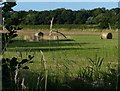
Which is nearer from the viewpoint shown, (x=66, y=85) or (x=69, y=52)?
(x=66, y=85)

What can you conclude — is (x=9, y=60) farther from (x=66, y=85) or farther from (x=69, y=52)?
(x=69, y=52)

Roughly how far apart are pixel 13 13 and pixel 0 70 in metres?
0.81

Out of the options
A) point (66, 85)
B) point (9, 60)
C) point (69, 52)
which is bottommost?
point (69, 52)

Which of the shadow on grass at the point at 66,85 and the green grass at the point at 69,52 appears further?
the green grass at the point at 69,52

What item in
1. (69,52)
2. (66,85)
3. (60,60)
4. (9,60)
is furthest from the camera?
(69,52)

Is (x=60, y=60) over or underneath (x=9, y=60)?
underneath

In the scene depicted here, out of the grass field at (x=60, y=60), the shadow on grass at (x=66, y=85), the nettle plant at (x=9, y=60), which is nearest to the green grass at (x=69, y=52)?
the grass field at (x=60, y=60)

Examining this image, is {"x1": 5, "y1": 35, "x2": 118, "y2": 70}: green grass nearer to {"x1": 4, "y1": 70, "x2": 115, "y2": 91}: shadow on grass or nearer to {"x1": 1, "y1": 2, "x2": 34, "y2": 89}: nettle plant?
{"x1": 1, "y1": 2, "x2": 34, "y2": 89}: nettle plant

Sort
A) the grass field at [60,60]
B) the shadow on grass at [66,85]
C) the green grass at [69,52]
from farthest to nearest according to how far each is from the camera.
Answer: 1. the green grass at [69,52]
2. the grass field at [60,60]
3. the shadow on grass at [66,85]

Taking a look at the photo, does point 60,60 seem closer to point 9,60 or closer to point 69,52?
point 9,60

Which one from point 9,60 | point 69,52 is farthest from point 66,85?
point 69,52

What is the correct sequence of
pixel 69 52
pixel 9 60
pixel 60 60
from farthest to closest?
pixel 69 52 → pixel 60 60 → pixel 9 60

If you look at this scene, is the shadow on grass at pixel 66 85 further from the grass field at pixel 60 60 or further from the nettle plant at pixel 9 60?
the nettle plant at pixel 9 60

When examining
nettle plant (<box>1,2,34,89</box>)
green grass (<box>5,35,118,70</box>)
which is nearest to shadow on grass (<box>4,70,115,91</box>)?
nettle plant (<box>1,2,34,89</box>)
